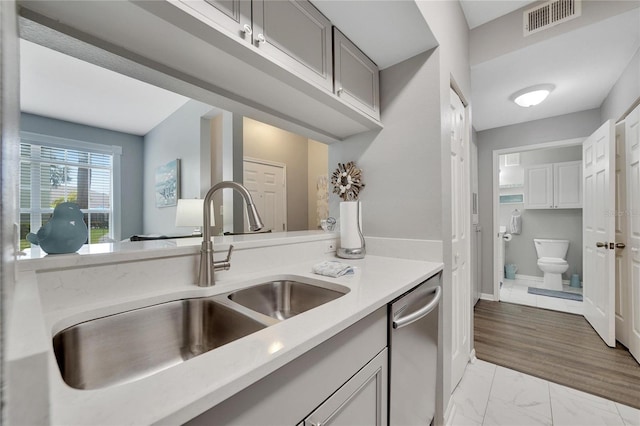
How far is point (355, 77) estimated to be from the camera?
1479 millimetres

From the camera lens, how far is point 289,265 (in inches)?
54.2

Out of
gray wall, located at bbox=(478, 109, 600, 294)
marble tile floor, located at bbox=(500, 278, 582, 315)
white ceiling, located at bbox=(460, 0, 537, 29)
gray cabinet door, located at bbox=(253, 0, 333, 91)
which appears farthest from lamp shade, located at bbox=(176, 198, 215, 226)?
marble tile floor, located at bbox=(500, 278, 582, 315)

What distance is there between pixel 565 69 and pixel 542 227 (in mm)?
3123

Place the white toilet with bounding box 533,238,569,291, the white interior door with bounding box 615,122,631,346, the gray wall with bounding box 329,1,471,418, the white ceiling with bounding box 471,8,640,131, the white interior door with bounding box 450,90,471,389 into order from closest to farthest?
1. the gray wall with bounding box 329,1,471,418
2. the white interior door with bounding box 450,90,471,389
3. the white ceiling with bounding box 471,8,640,131
4. the white interior door with bounding box 615,122,631,346
5. the white toilet with bounding box 533,238,569,291

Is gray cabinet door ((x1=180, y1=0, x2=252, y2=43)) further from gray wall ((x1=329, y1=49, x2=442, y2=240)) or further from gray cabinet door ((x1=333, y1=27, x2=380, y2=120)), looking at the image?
gray wall ((x1=329, y1=49, x2=442, y2=240))

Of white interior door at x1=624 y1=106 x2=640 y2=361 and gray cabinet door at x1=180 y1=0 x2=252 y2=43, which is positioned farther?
white interior door at x1=624 y1=106 x2=640 y2=361

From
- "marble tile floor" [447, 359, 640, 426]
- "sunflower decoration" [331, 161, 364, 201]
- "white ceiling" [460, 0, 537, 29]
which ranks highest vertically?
"white ceiling" [460, 0, 537, 29]

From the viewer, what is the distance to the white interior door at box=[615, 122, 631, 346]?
7.31ft

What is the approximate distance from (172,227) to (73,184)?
74.9 inches

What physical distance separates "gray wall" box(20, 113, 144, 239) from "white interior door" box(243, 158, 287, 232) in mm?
2548

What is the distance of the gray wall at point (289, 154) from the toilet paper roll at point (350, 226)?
296 cm

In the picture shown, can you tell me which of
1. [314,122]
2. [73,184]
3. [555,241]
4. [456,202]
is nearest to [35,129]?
[73,184]

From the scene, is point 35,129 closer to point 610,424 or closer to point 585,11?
point 585,11

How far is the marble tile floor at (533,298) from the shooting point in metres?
3.19
